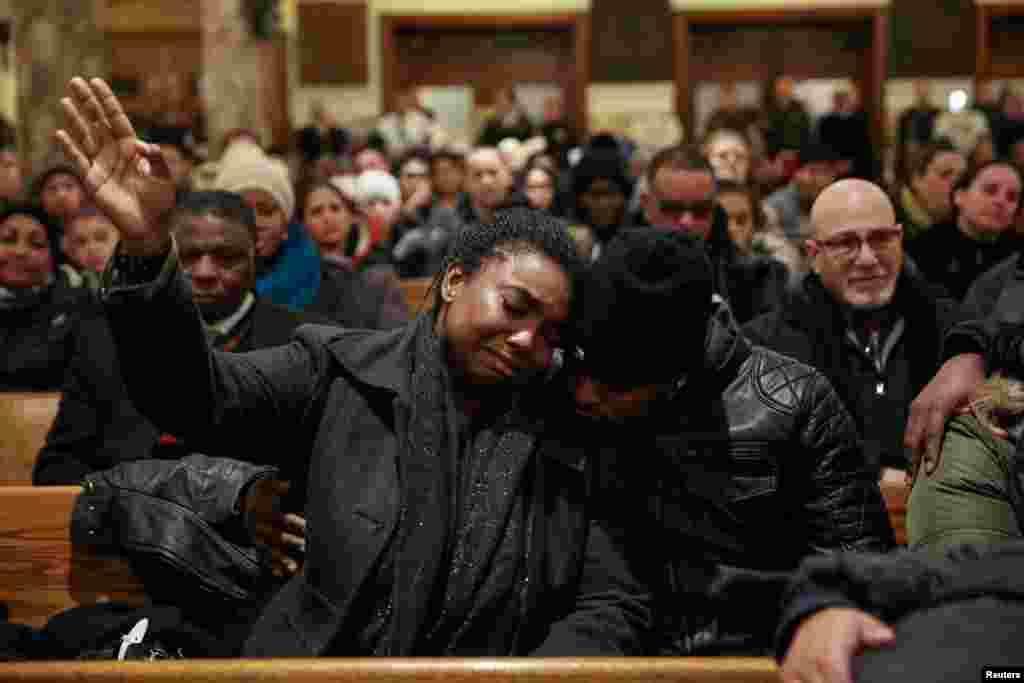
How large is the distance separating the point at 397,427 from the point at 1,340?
326 cm

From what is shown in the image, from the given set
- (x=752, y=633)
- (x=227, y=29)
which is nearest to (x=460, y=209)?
(x=227, y=29)

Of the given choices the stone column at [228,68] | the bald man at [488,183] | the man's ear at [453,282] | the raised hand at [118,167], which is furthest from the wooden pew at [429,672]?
the stone column at [228,68]

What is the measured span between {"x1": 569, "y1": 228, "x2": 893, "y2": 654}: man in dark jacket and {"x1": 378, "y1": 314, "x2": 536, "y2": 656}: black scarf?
0.70 ft

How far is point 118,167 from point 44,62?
8.15 m

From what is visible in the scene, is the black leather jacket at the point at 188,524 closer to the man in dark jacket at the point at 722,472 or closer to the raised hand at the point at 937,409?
the man in dark jacket at the point at 722,472

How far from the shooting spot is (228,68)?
1212cm

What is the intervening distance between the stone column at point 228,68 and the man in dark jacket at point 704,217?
772 centimetres

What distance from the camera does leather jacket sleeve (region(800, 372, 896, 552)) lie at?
8.86ft

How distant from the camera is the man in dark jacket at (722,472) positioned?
105 inches

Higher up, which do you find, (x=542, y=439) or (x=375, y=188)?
(x=375, y=188)

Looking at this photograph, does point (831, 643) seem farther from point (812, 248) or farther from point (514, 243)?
point (812, 248)

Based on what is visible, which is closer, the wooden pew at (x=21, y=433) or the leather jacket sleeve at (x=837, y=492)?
the leather jacket sleeve at (x=837, y=492)

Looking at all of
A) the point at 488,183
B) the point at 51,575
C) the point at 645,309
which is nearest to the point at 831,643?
the point at 645,309

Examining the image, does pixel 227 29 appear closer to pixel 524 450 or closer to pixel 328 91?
pixel 328 91
